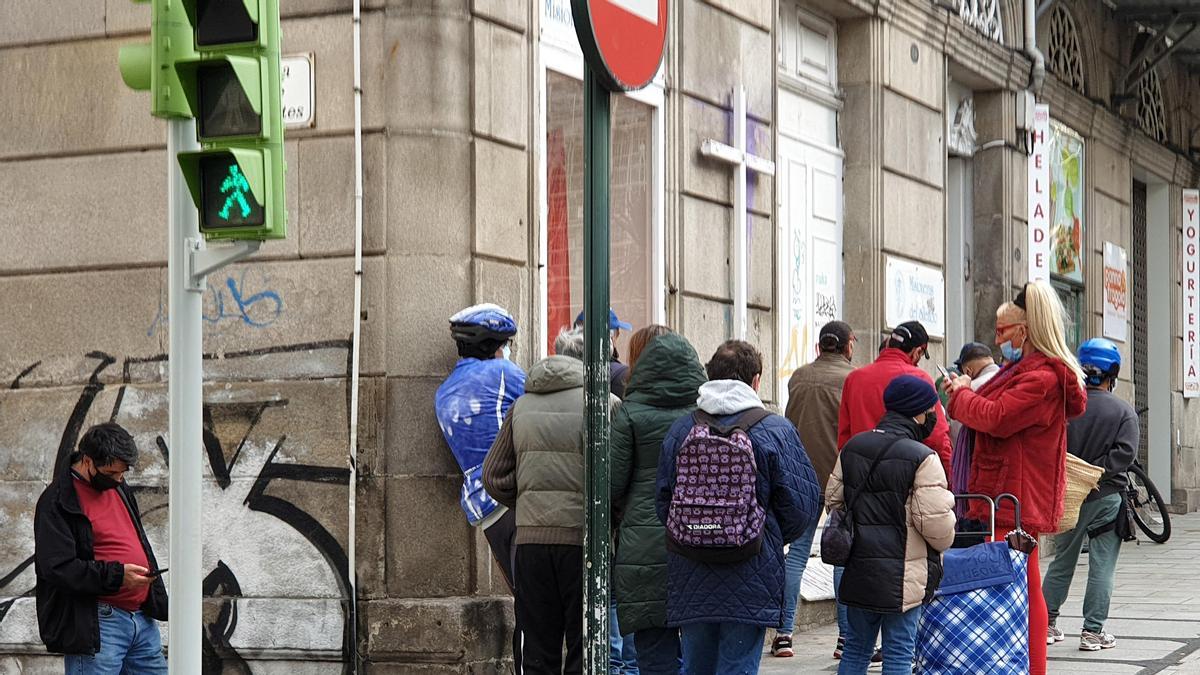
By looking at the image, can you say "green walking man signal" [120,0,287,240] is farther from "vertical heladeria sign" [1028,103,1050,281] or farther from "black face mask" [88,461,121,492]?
"vertical heladeria sign" [1028,103,1050,281]

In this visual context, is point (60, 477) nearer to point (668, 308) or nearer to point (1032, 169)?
point (668, 308)

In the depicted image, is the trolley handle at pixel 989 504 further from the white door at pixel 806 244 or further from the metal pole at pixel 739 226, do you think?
the white door at pixel 806 244

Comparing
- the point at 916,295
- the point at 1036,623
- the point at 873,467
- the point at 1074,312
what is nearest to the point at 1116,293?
the point at 1074,312

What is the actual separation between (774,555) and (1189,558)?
10281mm

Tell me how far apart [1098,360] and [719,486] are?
4.25 m

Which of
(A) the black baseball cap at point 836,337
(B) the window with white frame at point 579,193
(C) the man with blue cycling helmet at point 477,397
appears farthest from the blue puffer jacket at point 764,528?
(A) the black baseball cap at point 836,337

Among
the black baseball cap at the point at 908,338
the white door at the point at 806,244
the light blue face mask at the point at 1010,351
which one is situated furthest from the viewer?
the white door at the point at 806,244

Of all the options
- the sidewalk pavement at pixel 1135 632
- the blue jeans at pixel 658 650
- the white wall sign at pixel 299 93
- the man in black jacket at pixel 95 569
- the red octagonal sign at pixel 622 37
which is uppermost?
the white wall sign at pixel 299 93

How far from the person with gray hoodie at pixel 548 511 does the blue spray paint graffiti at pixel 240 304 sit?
5.96ft

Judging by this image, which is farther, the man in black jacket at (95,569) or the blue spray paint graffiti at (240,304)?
the blue spray paint graffiti at (240,304)

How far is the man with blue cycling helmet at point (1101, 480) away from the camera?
32.8 ft

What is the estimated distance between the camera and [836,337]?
10.2 metres

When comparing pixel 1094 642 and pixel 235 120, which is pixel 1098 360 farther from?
pixel 235 120

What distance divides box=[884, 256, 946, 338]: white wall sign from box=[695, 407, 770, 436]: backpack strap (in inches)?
265
